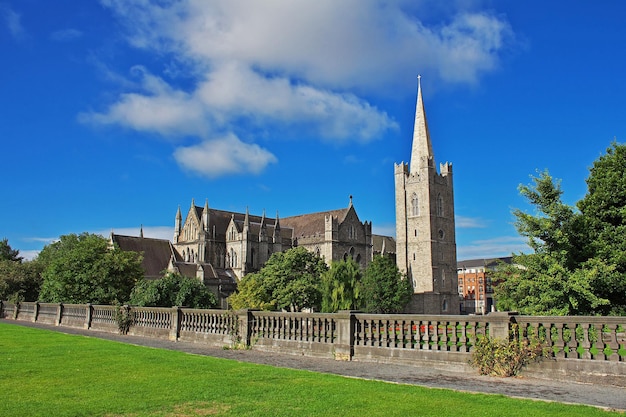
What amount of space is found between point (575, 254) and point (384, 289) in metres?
45.2

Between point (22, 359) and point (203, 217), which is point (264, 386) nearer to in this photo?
point (22, 359)

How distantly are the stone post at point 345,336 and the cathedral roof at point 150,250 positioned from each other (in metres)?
60.4

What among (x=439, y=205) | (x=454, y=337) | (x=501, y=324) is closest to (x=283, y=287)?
(x=439, y=205)

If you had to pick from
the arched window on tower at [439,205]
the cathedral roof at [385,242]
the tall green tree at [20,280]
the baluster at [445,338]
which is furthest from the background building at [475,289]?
the baluster at [445,338]

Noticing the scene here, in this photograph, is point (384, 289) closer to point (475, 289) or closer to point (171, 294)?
point (171, 294)

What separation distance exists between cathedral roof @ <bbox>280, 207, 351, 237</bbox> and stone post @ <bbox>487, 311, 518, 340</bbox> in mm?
69971

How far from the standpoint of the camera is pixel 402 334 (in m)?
13.7

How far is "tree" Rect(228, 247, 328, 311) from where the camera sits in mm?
53875

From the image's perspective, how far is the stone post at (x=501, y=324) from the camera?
38.5 feet

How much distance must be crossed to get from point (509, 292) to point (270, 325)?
12.7 metres

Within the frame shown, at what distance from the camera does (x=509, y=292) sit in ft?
81.3

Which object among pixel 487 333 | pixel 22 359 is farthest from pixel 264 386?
pixel 22 359

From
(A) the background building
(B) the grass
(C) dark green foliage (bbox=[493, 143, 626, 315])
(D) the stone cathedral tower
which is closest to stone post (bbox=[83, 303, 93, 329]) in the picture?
(B) the grass

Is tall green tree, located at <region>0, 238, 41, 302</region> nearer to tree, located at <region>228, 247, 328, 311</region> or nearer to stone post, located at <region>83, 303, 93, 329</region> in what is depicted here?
tree, located at <region>228, 247, 328, 311</region>
